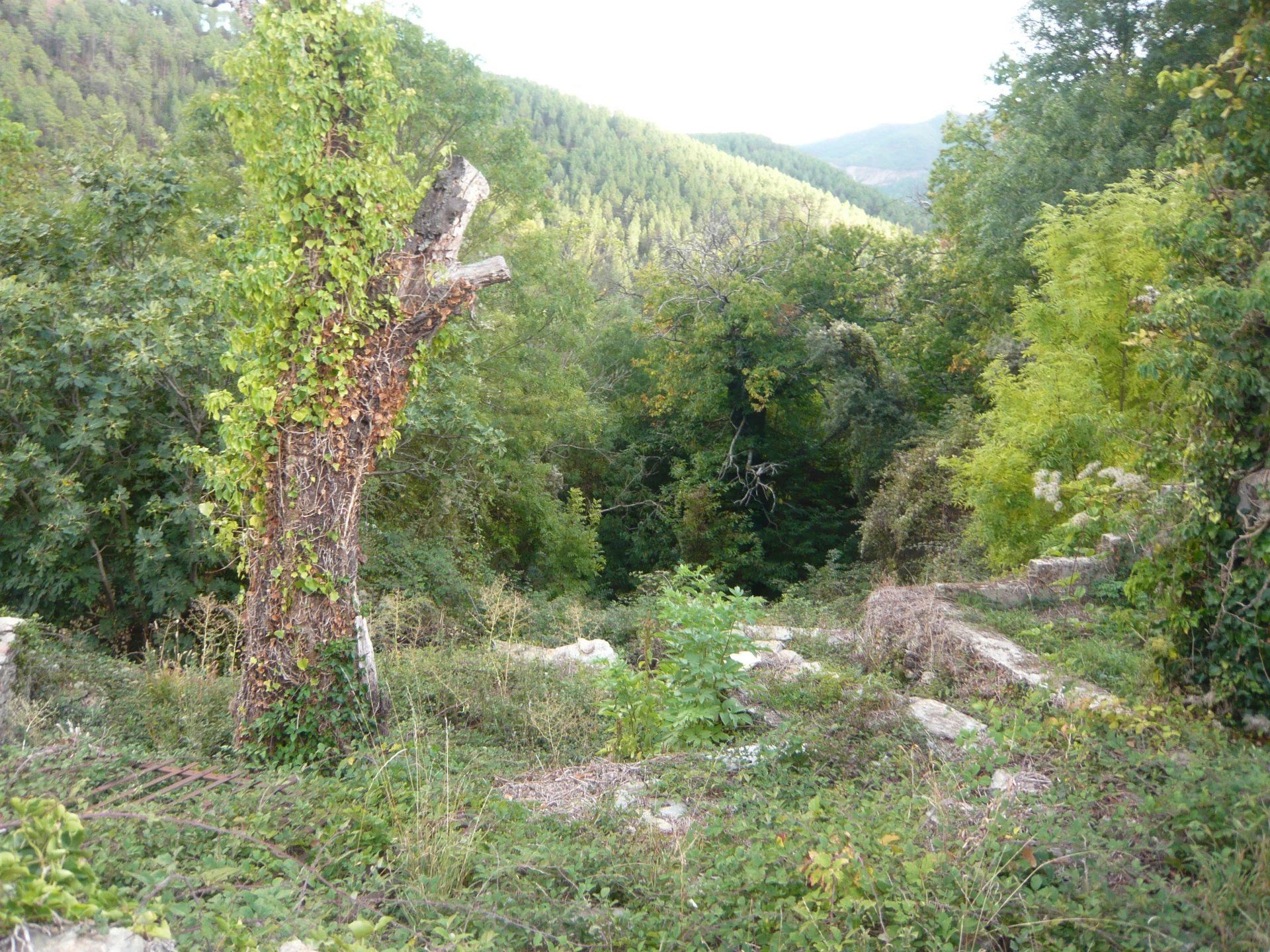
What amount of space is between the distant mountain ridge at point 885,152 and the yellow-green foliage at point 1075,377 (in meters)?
104

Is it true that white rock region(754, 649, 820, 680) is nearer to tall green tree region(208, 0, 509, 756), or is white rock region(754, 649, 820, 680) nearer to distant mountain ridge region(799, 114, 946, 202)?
tall green tree region(208, 0, 509, 756)

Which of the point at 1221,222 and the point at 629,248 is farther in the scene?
Result: the point at 629,248

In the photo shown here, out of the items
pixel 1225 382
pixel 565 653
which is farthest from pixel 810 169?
pixel 1225 382

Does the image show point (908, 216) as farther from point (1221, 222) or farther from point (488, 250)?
point (1221, 222)

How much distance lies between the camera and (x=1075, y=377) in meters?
10.9

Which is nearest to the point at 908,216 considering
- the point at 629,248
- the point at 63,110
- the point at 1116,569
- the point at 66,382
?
the point at 629,248

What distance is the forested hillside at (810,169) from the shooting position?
69375mm

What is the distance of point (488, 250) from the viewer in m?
16.0

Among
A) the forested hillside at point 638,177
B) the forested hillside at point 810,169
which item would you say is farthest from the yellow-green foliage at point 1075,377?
the forested hillside at point 810,169

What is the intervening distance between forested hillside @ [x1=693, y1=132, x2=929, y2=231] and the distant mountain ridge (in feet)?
29.2

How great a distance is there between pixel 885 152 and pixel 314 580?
6220 inches

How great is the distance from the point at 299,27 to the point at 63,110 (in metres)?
41.9

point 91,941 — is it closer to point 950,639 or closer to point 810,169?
point 950,639

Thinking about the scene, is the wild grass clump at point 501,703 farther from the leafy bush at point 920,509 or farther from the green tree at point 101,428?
the leafy bush at point 920,509
